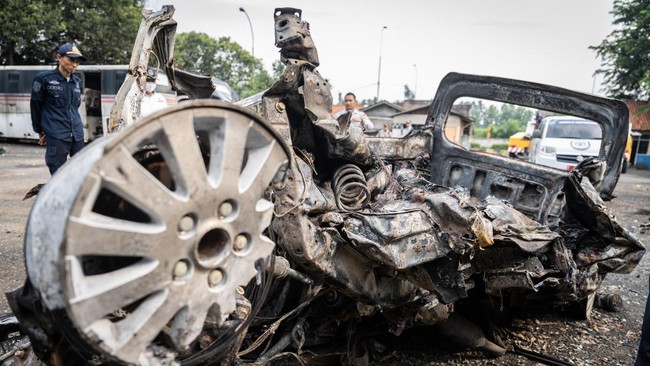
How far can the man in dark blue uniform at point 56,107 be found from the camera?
4359 mm

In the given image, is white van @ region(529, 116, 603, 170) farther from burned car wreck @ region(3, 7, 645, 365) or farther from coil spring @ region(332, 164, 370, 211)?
coil spring @ region(332, 164, 370, 211)

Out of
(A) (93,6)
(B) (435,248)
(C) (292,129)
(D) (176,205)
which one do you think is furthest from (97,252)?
(A) (93,6)

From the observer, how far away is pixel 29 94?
55.3ft

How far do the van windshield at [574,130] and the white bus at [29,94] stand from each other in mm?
13427

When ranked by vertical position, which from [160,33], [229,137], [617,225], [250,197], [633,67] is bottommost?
[617,225]

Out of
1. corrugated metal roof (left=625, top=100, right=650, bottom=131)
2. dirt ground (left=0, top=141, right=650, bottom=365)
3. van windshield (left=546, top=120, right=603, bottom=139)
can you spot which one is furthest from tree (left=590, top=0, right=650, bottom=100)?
dirt ground (left=0, top=141, right=650, bottom=365)

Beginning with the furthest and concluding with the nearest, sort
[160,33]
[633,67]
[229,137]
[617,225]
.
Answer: [633,67] < [617,225] < [160,33] < [229,137]

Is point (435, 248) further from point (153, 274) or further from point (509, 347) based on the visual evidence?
point (509, 347)

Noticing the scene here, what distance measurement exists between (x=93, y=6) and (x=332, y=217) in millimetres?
23490

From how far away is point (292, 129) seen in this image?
2.39 metres

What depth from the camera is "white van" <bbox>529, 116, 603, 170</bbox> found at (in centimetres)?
1180

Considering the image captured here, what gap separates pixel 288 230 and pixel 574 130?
12.6 meters

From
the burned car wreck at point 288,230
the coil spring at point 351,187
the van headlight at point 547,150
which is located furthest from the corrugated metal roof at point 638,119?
the coil spring at point 351,187

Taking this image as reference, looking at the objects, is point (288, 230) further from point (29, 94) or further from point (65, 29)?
point (65, 29)
